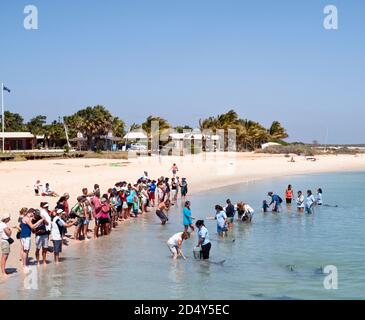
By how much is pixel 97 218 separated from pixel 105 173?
2222cm

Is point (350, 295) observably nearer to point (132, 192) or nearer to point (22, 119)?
point (132, 192)

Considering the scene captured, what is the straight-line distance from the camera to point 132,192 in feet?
68.0

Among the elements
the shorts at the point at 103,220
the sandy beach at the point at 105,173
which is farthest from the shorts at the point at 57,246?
the shorts at the point at 103,220

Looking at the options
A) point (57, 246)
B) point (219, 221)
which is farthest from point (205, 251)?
point (57, 246)

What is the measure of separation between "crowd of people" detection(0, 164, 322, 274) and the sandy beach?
2.46 feet

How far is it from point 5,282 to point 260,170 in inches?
1905

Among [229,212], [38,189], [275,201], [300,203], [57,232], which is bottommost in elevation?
[300,203]

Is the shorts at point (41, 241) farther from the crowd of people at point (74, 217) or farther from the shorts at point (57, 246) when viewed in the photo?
the shorts at point (57, 246)

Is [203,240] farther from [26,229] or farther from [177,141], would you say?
[177,141]

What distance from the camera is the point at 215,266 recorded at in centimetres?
1322

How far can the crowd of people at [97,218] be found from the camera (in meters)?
11.8

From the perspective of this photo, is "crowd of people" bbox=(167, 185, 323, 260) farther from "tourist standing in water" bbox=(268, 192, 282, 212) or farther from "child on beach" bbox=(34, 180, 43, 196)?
"child on beach" bbox=(34, 180, 43, 196)

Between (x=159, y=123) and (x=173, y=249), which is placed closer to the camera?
(x=173, y=249)
